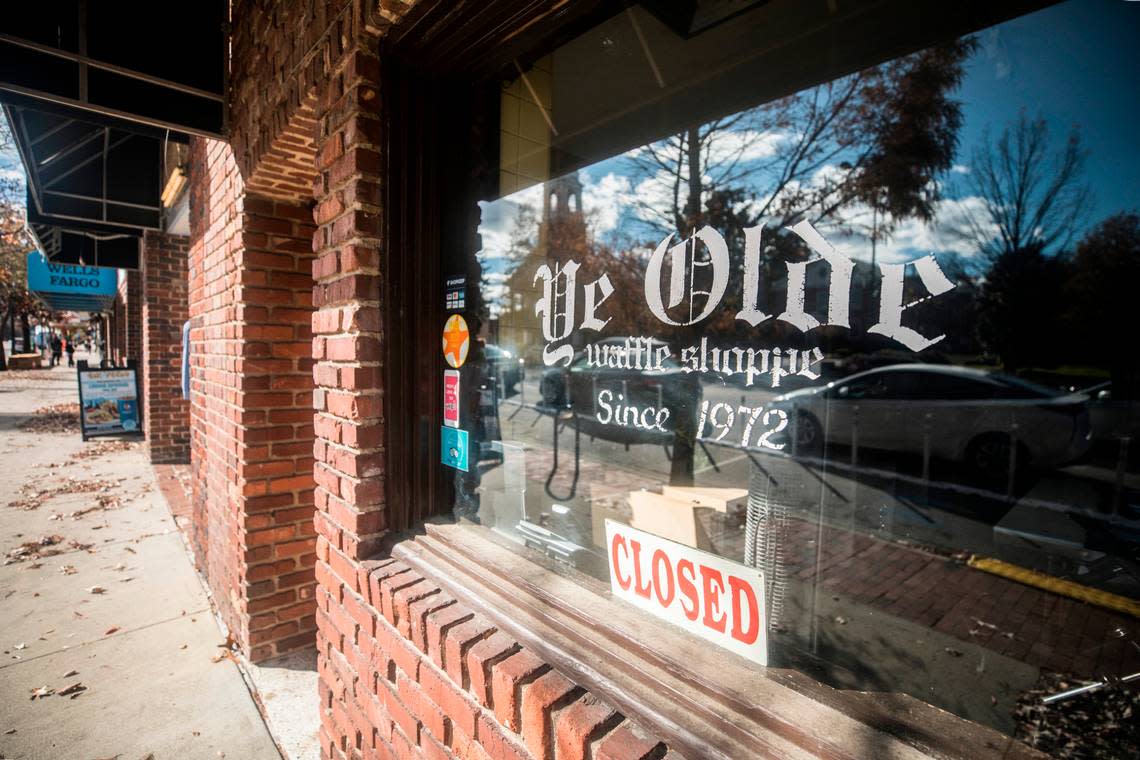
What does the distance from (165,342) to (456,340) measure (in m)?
7.59

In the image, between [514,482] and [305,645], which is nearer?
[514,482]

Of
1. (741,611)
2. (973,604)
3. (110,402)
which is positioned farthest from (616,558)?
(110,402)

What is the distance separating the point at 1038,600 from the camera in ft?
11.7

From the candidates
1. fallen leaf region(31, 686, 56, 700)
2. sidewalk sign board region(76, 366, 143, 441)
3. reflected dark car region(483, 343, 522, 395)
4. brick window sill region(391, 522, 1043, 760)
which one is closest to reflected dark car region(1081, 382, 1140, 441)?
brick window sill region(391, 522, 1043, 760)

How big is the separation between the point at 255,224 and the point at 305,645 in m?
2.42

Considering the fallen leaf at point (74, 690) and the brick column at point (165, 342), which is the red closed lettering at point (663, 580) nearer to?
the fallen leaf at point (74, 690)

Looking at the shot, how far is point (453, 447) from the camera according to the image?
179 cm

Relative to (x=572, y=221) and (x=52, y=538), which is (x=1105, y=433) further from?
(x=52, y=538)

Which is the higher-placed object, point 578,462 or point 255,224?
point 255,224

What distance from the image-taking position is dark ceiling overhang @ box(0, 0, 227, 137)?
2.34m

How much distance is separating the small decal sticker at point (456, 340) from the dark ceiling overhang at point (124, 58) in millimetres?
2179

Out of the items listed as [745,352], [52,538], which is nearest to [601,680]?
[745,352]

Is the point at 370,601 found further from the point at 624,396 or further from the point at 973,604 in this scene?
the point at 973,604

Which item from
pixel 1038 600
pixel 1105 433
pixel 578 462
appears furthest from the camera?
pixel 1038 600
